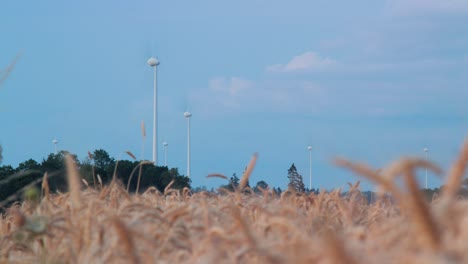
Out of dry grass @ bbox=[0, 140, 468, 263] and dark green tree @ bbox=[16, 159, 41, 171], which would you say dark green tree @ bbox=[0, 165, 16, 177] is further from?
dry grass @ bbox=[0, 140, 468, 263]

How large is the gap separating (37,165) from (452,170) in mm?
25159

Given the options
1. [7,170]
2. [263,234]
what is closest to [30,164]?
[7,170]

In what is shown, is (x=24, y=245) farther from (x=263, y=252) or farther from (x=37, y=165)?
(x=37, y=165)

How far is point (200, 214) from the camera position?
194 inches

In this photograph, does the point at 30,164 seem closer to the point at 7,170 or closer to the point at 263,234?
the point at 7,170

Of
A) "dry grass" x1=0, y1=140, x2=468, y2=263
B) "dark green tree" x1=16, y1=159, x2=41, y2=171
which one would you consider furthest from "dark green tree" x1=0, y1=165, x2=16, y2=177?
"dry grass" x1=0, y1=140, x2=468, y2=263

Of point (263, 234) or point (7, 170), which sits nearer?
point (263, 234)

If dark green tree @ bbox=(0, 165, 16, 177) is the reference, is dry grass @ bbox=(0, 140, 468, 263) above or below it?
below

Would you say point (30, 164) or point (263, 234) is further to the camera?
point (30, 164)

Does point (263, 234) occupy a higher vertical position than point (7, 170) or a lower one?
lower

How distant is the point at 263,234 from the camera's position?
3.79 m

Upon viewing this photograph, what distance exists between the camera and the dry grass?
185cm

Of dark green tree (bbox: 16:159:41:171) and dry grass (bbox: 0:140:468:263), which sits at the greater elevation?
dark green tree (bbox: 16:159:41:171)

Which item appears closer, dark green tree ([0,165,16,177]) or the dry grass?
the dry grass
